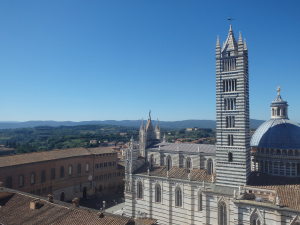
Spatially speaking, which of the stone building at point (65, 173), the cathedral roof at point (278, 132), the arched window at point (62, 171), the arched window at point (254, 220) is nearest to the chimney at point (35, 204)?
the arched window at point (254, 220)

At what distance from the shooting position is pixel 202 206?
35.1m

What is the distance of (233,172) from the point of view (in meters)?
33.3

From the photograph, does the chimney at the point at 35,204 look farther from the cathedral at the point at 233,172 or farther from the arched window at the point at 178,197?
the arched window at the point at 178,197

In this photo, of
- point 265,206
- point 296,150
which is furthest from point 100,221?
point 296,150

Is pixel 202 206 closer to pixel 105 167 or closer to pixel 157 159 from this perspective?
pixel 157 159

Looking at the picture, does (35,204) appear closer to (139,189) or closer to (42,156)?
(139,189)

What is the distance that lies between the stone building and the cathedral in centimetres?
1742

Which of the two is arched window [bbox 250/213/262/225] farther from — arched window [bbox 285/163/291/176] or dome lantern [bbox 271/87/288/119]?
dome lantern [bbox 271/87/288/119]

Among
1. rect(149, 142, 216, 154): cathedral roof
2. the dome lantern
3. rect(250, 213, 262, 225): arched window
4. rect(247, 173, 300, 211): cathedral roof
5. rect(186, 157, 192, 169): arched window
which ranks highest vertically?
the dome lantern

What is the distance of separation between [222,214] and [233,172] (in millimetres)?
4940

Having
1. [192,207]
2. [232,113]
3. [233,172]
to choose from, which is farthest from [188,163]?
[232,113]

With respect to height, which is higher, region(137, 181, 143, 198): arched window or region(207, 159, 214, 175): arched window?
region(207, 159, 214, 175): arched window

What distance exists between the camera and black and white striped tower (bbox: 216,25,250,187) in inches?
1297

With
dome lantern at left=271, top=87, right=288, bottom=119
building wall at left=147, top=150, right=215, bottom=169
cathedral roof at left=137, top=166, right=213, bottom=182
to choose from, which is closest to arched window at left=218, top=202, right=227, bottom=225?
cathedral roof at left=137, top=166, right=213, bottom=182
